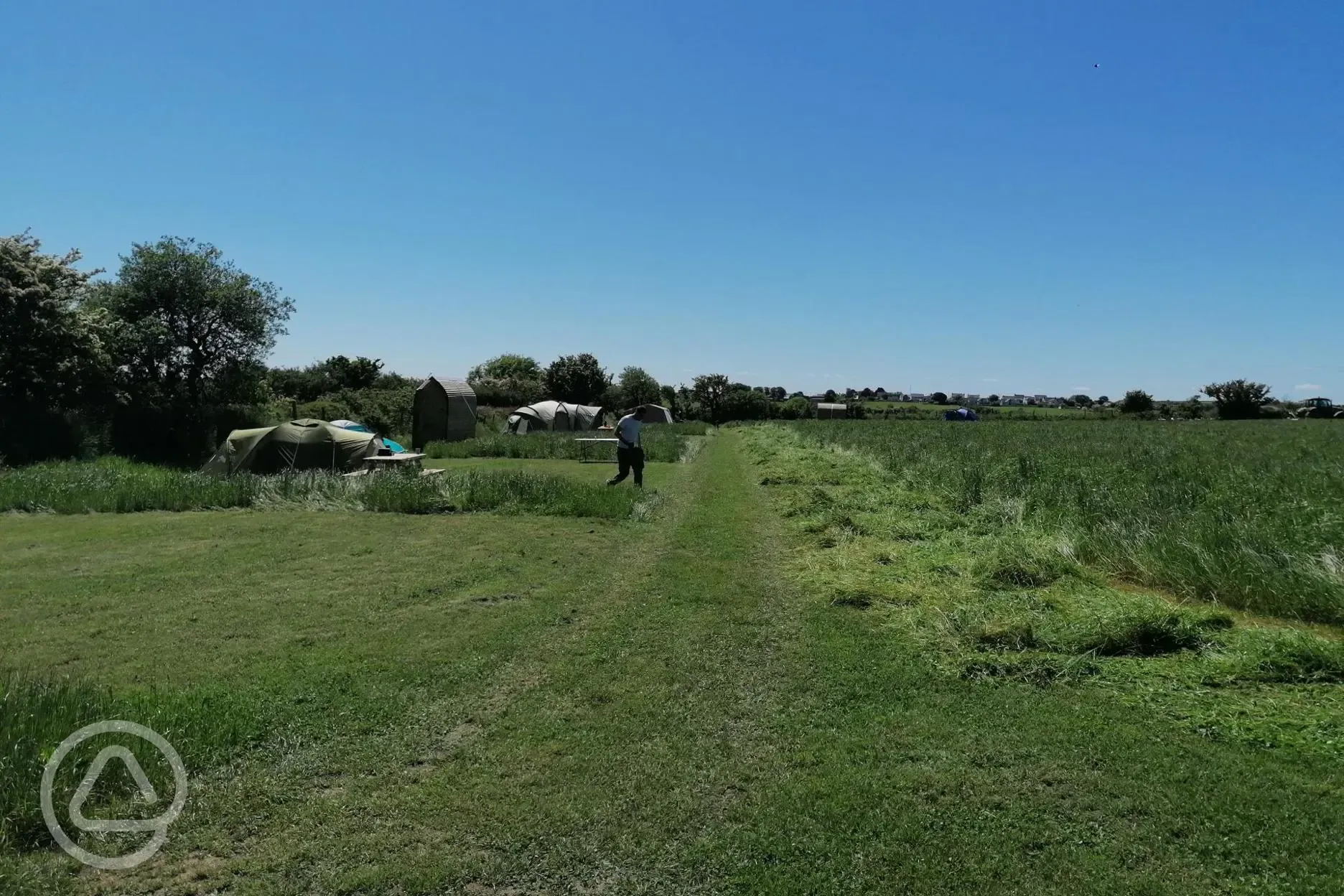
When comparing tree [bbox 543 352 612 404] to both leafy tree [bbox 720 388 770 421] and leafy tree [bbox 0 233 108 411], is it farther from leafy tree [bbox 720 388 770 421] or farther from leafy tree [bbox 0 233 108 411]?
leafy tree [bbox 0 233 108 411]

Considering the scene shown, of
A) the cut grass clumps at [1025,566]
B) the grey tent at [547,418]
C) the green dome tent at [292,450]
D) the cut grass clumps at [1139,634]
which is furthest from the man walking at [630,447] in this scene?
the grey tent at [547,418]

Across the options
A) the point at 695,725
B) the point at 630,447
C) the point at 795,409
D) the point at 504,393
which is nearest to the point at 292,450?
the point at 630,447

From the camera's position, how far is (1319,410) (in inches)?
2864

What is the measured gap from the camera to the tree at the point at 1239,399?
7319 centimetres

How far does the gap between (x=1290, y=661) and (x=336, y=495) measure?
14.3m

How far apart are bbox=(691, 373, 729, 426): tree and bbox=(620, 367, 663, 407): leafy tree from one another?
6.46m

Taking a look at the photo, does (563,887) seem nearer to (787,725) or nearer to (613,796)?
(613,796)

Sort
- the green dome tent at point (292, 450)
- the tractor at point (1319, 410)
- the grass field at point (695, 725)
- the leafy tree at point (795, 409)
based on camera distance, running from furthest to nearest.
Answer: the leafy tree at point (795, 409) → the tractor at point (1319, 410) → the green dome tent at point (292, 450) → the grass field at point (695, 725)

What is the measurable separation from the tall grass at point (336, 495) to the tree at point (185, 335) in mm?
12784

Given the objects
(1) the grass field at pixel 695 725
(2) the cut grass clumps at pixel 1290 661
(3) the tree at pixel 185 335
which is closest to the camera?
(1) the grass field at pixel 695 725

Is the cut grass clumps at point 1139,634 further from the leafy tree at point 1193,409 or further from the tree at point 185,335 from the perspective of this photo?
the leafy tree at point 1193,409

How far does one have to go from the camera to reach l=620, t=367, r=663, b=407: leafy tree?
241 feet

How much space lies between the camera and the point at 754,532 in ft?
38.2

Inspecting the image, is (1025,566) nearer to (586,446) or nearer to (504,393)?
(586,446)
